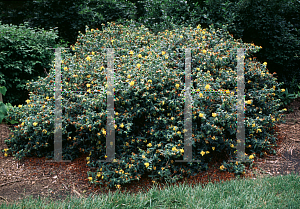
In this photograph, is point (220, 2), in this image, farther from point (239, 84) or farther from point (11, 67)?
point (11, 67)

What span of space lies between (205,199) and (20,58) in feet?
16.2

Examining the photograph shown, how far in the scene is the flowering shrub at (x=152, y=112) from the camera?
355 cm

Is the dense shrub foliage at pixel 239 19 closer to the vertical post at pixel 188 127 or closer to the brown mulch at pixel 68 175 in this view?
the brown mulch at pixel 68 175

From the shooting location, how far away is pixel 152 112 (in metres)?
3.70

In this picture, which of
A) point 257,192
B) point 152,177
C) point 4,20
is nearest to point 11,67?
point 4,20

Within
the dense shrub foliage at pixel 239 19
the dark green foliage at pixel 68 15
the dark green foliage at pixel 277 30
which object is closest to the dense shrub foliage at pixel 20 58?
the dark green foliage at pixel 68 15

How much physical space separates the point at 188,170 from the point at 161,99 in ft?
3.13

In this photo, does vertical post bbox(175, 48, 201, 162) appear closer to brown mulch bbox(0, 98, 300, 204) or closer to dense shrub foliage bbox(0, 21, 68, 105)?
brown mulch bbox(0, 98, 300, 204)

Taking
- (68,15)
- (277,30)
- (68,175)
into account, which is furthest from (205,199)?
(68,15)

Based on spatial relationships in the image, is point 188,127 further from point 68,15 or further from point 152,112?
point 68,15

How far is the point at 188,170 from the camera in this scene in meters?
3.54

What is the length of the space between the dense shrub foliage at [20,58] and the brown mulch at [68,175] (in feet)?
7.16

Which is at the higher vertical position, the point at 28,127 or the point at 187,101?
the point at 187,101

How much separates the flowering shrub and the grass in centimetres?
38
